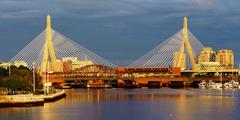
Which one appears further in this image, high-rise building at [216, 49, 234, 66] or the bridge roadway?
high-rise building at [216, 49, 234, 66]

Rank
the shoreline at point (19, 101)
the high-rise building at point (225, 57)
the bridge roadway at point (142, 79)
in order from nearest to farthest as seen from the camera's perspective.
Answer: the shoreline at point (19, 101)
the bridge roadway at point (142, 79)
the high-rise building at point (225, 57)

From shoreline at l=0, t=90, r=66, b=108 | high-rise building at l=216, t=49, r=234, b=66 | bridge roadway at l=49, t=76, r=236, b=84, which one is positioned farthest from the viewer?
high-rise building at l=216, t=49, r=234, b=66

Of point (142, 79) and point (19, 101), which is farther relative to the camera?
point (142, 79)

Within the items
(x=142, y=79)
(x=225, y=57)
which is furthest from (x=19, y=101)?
(x=225, y=57)

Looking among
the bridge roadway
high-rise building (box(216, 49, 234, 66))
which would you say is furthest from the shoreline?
high-rise building (box(216, 49, 234, 66))

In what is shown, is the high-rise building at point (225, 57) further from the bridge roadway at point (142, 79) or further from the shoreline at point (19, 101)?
the shoreline at point (19, 101)

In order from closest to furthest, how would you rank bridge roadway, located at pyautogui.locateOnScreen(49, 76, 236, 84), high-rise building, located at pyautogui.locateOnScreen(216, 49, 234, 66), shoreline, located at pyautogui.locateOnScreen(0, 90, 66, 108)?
shoreline, located at pyautogui.locateOnScreen(0, 90, 66, 108) → bridge roadway, located at pyautogui.locateOnScreen(49, 76, 236, 84) → high-rise building, located at pyautogui.locateOnScreen(216, 49, 234, 66)

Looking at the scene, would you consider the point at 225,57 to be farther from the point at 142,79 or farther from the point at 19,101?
the point at 19,101

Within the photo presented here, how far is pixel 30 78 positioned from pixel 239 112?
20.9 m

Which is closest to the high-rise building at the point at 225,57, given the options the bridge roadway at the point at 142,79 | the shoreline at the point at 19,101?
the bridge roadway at the point at 142,79

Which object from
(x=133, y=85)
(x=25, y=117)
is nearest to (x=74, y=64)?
(x=133, y=85)

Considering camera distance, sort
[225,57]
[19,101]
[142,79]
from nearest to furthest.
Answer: [19,101], [142,79], [225,57]

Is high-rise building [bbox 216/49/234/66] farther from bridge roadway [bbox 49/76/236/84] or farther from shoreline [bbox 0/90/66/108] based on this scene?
shoreline [bbox 0/90/66/108]

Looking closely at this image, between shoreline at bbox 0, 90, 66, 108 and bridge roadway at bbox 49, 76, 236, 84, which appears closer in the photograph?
shoreline at bbox 0, 90, 66, 108
